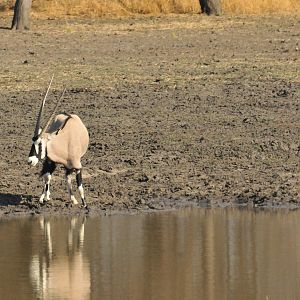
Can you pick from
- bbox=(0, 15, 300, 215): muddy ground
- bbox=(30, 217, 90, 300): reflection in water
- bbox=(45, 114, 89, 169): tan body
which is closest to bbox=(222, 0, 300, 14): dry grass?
bbox=(0, 15, 300, 215): muddy ground

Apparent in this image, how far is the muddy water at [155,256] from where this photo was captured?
9.54 m

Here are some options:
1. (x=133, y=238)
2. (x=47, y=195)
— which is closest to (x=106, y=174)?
(x=47, y=195)

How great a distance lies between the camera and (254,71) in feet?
68.3

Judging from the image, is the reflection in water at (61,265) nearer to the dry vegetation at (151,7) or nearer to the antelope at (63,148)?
the antelope at (63,148)

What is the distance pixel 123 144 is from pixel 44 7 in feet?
62.7

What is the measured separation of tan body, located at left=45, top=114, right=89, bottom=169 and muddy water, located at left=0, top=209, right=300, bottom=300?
66 centimetres

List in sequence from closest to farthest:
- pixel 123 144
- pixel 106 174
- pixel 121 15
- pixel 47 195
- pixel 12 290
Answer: pixel 12 290
pixel 47 195
pixel 106 174
pixel 123 144
pixel 121 15

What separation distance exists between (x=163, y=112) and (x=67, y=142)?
486 cm

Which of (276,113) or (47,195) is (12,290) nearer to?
(47,195)

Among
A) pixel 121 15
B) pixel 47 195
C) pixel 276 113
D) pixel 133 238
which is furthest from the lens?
pixel 121 15

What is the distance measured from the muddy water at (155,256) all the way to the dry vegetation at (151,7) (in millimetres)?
20544

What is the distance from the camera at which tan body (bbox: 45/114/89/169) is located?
12.7 m

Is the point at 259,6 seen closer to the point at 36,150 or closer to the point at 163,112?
the point at 163,112

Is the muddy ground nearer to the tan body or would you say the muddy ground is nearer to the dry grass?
the tan body
